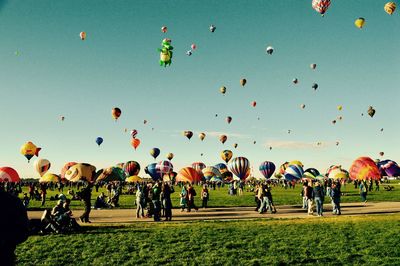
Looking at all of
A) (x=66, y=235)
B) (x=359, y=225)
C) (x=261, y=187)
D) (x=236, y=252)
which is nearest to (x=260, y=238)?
(x=236, y=252)

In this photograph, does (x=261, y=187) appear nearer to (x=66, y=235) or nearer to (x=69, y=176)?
(x=66, y=235)

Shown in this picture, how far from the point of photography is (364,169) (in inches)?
2638

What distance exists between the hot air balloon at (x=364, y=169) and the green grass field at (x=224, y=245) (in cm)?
5327

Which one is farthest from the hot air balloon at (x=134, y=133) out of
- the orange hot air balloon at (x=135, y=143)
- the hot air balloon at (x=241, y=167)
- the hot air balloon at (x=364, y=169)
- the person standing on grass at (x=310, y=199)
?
the person standing on grass at (x=310, y=199)

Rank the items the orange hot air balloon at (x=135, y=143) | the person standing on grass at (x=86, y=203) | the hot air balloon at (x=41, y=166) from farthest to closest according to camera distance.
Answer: the hot air balloon at (x=41, y=166)
the orange hot air balloon at (x=135, y=143)
the person standing on grass at (x=86, y=203)

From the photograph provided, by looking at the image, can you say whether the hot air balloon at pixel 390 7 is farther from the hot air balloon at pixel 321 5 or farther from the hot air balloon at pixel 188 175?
the hot air balloon at pixel 188 175

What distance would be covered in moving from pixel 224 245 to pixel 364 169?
203 feet

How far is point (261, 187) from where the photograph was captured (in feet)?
75.4

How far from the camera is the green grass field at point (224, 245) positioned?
1073cm

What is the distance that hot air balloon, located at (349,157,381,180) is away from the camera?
215ft

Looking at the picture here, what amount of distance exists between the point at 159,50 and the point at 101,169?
183 ft

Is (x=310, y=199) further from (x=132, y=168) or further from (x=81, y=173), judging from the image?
(x=132, y=168)

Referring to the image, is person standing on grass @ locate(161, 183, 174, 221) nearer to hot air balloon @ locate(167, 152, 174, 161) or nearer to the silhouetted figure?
the silhouetted figure

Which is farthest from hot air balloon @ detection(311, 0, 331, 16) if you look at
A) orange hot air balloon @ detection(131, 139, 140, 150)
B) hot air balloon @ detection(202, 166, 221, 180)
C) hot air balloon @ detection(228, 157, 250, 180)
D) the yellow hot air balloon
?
hot air balloon @ detection(202, 166, 221, 180)
